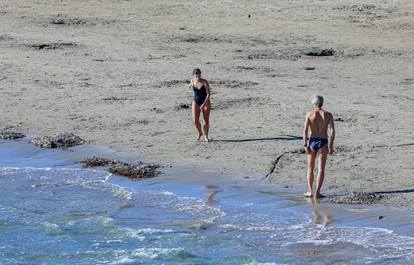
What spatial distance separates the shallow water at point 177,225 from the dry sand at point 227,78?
3.20 ft

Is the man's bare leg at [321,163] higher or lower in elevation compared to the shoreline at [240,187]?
higher

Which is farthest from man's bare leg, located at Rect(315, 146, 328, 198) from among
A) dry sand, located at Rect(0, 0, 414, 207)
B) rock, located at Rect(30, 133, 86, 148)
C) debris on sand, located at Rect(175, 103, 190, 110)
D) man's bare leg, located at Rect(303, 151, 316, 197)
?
debris on sand, located at Rect(175, 103, 190, 110)

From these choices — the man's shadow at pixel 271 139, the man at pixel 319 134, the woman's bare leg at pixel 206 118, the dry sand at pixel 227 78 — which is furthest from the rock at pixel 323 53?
the man at pixel 319 134

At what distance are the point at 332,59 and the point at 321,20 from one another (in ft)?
8.86

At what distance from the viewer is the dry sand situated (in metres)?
19.5

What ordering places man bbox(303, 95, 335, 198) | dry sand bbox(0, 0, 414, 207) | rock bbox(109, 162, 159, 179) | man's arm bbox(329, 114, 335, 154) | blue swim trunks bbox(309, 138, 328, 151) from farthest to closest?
dry sand bbox(0, 0, 414, 207), rock bbox(109, 162, 159, 179), blue swim trunks bbox(309, 138, 328, 151), man bbox(303, 95, 335, 198), man's arm bbox(329, 114, 335, 154)

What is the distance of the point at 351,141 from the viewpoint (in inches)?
776

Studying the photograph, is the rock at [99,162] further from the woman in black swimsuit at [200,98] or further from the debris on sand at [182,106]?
the debris on sand at [182,106]

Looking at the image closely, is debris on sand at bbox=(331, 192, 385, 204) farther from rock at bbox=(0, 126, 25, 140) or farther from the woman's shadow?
rock at bbox=(0, 126, 25, 140)

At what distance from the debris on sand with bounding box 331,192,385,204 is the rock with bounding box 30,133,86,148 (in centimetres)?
675

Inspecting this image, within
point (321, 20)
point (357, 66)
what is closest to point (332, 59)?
point (357, 66)

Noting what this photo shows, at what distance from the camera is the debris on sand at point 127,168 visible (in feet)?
62.9

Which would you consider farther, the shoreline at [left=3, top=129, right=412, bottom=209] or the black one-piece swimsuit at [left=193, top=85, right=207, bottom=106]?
the black one-piece swimsuit at [left=193, top=85, right=207, bottom=106]

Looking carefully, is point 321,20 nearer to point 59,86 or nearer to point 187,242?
point 59,86
